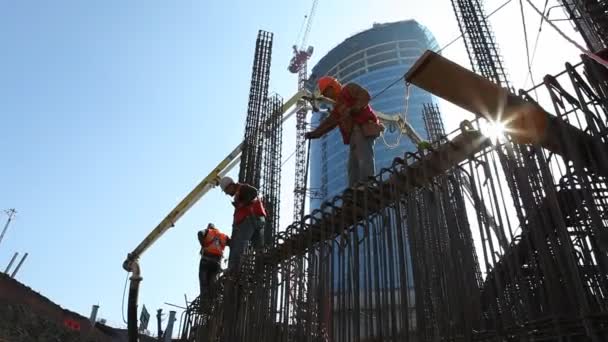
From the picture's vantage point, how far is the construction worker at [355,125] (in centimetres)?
652

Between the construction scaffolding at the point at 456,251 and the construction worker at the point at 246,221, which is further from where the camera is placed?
the construction worker at the point at 246,221

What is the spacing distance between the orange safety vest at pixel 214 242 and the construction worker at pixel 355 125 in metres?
3.21

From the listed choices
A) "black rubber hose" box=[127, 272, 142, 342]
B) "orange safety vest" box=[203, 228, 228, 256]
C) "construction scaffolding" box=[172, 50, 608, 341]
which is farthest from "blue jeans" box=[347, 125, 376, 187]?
"black rubber hose" box=[127, 272, 142, 342]

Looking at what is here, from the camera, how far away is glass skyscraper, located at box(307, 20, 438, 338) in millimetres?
62812

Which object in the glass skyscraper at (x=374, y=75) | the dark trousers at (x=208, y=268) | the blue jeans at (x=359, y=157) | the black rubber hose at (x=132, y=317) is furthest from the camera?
the glass skyscraper at (x=374, y=75)

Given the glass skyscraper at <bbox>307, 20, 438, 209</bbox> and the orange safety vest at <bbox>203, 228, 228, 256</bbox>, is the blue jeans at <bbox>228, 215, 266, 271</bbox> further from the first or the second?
the glass skyscraper at <bbox>307, 20, 438, 209</bbox>

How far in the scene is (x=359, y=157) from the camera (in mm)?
6445

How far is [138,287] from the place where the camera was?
38.0 feet

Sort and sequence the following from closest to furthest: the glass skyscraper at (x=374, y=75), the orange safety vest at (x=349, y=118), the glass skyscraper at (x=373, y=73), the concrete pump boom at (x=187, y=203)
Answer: the orange safety vest at (x=349, y=118), the concrete pump boom at (x=187, y=203), the glass skyscraper at (x=374, y=75), the glass skyscraper at (x=373, y=73)

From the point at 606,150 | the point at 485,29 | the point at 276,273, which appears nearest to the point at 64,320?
the point at 276,273

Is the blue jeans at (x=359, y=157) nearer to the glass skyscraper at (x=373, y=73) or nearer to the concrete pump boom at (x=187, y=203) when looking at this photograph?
the concrete pump boom at (x=187, y=203)

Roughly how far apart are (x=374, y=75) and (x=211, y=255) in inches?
2529

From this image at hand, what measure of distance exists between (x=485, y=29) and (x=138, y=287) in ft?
59.8

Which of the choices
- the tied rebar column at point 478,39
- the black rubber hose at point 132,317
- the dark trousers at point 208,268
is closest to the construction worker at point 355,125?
the dark trousers at point 208,268
